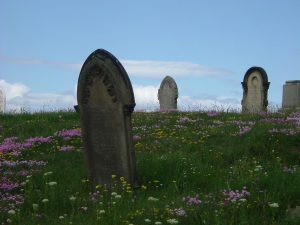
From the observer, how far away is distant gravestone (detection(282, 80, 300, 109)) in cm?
3153

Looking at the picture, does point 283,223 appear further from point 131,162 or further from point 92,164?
point 92,164

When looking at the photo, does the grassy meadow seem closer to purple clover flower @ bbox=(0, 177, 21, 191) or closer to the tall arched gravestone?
purple clover flower @ bbox=(0, 177, 21, 191)

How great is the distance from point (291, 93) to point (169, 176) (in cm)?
2249

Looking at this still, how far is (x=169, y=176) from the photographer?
36.0ft

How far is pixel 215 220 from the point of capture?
7734mm

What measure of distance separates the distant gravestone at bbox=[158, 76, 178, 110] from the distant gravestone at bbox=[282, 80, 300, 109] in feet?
22.8

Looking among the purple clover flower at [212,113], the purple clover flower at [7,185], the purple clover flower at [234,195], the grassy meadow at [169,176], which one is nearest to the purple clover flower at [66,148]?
the grassy meadow at [169,176]

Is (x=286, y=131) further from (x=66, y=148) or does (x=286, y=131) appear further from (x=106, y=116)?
(x=66, y=148)

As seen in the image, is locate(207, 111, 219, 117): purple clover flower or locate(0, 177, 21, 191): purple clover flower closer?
locate(0, 177, 21, 191): purple clover flower

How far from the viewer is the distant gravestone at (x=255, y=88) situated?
26312mm

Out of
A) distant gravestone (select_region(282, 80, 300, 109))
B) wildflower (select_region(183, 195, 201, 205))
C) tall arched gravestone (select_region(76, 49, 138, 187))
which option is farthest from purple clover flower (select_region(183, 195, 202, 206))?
distant gravestone (select_region(282, 80, 300, 109))

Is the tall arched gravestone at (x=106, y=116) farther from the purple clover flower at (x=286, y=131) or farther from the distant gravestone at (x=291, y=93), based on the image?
the distant gravestone at (x=291, y=93)

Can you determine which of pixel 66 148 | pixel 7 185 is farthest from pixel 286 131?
pixel 7 185

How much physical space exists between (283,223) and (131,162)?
3766 millimetres
